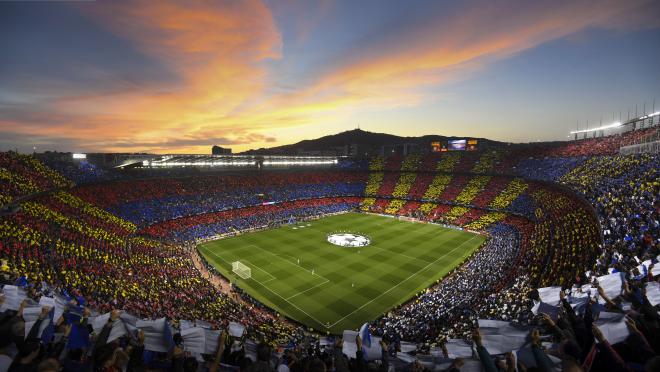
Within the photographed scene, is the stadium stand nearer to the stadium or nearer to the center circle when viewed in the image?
the stadium

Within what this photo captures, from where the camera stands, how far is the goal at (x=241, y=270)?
3125 cm

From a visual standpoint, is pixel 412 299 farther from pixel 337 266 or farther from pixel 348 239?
pixel 348 239

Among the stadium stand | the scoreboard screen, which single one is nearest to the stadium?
the stadium stand

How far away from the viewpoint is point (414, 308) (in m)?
23.4

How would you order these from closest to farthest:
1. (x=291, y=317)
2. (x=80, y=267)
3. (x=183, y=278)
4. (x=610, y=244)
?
1. (x=610, y=244)
2. (x=80, y=267)
3. (x=291, y=317)
4. (x=183, y=278)

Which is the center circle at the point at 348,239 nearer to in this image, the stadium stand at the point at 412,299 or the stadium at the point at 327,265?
the stadium at the point at 327,265

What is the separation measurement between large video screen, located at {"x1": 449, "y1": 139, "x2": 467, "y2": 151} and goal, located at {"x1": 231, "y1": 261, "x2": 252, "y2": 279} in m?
67.8

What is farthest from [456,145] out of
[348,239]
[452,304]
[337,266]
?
[452,304]

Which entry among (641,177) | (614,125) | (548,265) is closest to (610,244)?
(548,265)

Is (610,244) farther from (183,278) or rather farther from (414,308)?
(183,278)

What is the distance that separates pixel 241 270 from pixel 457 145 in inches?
2703

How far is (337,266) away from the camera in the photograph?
33906 mm

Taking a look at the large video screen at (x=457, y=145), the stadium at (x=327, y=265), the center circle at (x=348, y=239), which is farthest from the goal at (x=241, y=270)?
the large video screen at (x=457, y=145)

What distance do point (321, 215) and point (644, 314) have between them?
5288cm
